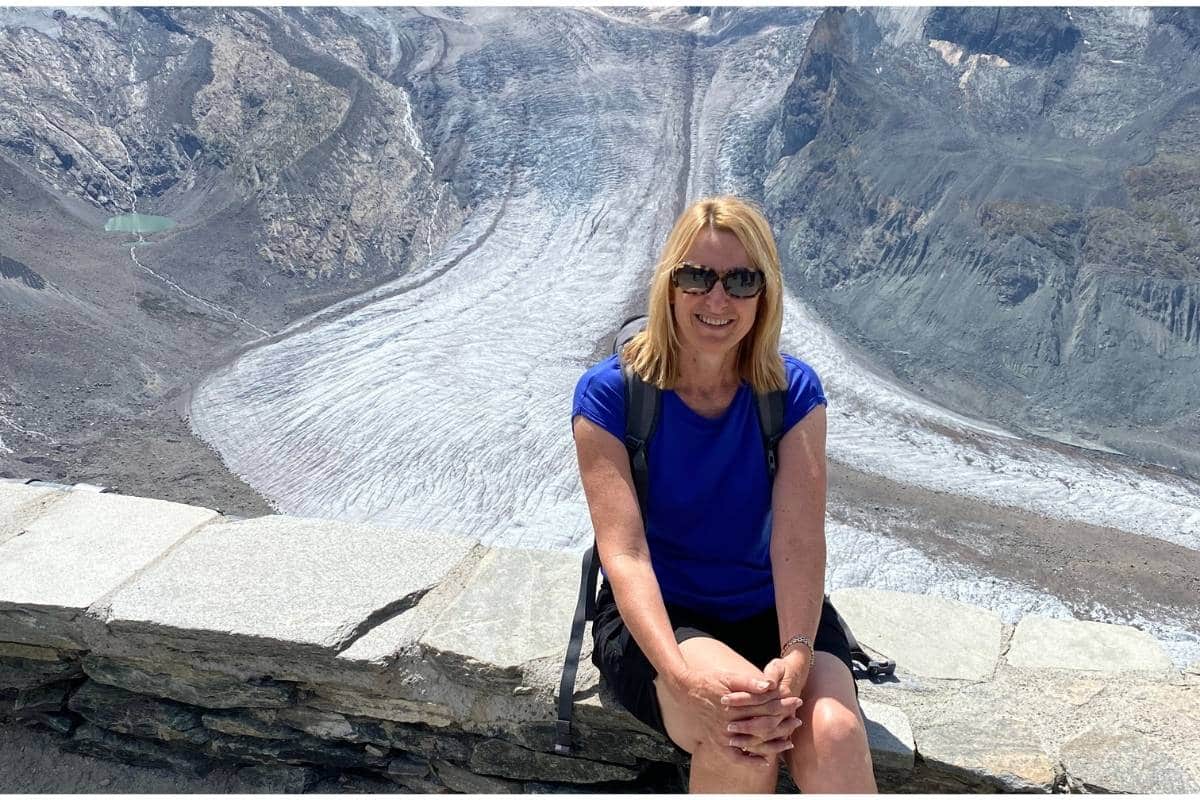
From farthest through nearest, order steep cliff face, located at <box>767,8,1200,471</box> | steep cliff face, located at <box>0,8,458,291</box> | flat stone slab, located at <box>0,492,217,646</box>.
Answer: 1. steep cliff face, located at <box>0,8,458,291</box>
2. steep cliff face, located at <box>767,8,1200,471</box>
3. flat stone slab, located at <box>0,492,217,646</box>

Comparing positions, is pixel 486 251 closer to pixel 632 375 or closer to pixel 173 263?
pixel 173 263

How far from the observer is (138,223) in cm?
1591

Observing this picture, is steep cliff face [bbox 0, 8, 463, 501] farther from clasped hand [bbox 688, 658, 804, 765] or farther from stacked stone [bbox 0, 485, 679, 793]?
clasped hand [bbox 688, 658, 804, 765]

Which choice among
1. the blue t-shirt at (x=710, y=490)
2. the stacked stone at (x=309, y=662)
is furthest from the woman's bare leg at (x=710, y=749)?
the stacked stone at (x=309, y=662)

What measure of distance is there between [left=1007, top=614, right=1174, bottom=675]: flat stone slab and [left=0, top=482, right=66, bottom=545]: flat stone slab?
3587mm

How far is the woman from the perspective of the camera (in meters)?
2.54

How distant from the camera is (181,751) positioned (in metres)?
3.21

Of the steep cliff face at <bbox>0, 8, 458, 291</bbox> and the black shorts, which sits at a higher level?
the steep cliff face at <bbox>0, 8, 458, 291</bbox>

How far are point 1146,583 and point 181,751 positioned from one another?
8665mm

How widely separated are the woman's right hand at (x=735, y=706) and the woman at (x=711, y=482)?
0.15 m

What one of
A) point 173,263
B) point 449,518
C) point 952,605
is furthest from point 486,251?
point 952,605

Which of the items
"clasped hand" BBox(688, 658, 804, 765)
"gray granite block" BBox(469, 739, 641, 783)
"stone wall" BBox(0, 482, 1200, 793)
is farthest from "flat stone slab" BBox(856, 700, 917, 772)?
"gray granite block" BBox(469, 739, 641, 783)

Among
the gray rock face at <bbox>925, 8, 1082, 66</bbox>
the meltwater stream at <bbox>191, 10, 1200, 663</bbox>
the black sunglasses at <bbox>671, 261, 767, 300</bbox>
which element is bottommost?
the meltwater stream at <bbox>191, 10, 1200, 663</bbox>

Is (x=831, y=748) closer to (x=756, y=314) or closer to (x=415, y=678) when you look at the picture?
(x=756, y=314)
